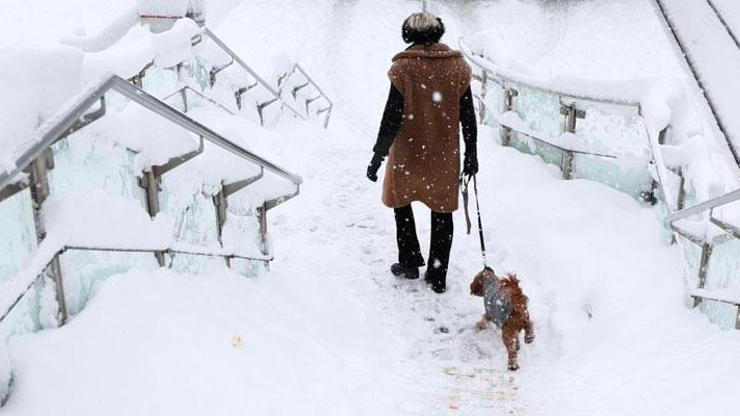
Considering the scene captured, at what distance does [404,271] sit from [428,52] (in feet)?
4.91

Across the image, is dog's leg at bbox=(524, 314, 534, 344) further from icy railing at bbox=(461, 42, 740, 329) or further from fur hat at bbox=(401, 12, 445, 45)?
fur hat at bbox=(401, 12, 445, 45)

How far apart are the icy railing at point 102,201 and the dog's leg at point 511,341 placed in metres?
1.53

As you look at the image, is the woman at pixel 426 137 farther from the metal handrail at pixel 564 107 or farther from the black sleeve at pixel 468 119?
the metal handrail at pixel 564 107

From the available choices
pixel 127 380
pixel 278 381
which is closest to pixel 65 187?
pixel 127 380

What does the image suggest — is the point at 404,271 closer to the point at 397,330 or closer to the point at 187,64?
the point at 397,330

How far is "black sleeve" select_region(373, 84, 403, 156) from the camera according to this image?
465cm

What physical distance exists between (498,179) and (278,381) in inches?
147

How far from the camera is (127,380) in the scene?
2.53 m

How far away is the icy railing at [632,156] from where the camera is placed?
379cm

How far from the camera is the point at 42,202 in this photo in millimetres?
2465

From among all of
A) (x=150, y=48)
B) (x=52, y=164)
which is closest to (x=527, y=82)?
(x=150, y=48)

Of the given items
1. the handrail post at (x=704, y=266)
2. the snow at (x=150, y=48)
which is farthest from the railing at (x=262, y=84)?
the handrail post at (x=704, y=266)

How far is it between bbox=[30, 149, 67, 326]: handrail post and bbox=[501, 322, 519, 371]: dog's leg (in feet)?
7.65

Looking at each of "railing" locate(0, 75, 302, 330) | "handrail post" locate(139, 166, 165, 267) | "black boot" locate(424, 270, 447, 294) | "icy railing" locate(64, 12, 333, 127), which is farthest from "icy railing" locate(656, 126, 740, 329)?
"icy railing" locate(64, 12, 333, 127)
